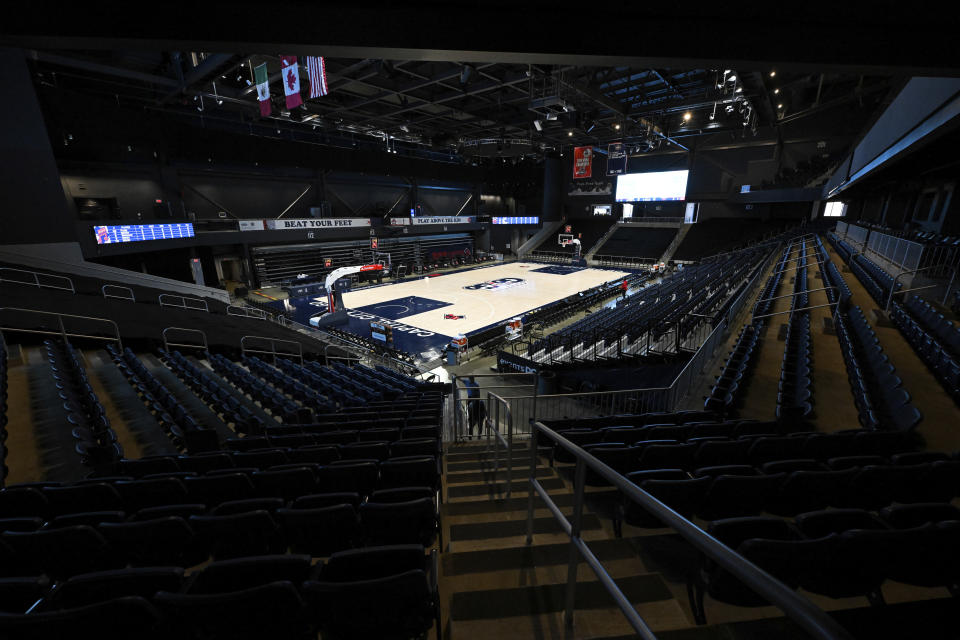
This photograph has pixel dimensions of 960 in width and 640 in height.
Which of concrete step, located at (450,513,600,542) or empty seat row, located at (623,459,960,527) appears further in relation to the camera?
concrete step, located at (450,513,600,542)

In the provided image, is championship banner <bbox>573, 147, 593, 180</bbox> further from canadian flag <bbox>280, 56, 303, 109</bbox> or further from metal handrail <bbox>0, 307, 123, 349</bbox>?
metal handrail <bbox>0, 307, 123, 349</bbox>

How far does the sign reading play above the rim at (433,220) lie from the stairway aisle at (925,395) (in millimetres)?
31470

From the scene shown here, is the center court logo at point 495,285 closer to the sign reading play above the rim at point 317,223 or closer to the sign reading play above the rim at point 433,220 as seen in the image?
the sign reading play above the rim at point 433,220

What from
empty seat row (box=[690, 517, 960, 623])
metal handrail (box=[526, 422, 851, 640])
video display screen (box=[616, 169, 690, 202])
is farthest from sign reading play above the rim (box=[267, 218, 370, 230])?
empty seat row (box=[690, 517, 960, 623])

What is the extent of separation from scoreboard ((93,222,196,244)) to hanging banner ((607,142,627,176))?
25707mm

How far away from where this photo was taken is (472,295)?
1057 inches

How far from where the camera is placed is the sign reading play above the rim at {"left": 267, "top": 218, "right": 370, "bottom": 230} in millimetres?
27422

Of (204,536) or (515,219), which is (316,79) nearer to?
(204,536)

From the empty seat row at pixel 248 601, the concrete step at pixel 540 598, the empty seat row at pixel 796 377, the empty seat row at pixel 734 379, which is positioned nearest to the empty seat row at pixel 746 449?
the empty seat row at pixel 796 377

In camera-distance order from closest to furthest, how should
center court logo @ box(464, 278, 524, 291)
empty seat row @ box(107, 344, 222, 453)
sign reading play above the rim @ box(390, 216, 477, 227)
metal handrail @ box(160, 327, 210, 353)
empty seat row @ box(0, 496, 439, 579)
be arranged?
1. empty seat row @ box(0, 496, 439, 579)
2. empty seat row @ box(107, 344, 222, 453)
3. metal handrail @ box(160, 327, 210, 353)
4. center court logo @ box(464, 278, 524, 291)
5. sign reading play above the rim @ box(390, 216, 477, 227)

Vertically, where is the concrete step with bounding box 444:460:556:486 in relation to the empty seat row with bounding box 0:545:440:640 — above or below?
below

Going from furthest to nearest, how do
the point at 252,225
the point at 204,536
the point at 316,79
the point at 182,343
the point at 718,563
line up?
1. the point at 252,225
2. the point at 316,79
3. the point at 182,343
4. the point at 204,536
5. the point at 718,563

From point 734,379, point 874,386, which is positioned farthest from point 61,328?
point 874,386

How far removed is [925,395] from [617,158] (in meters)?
23.1
